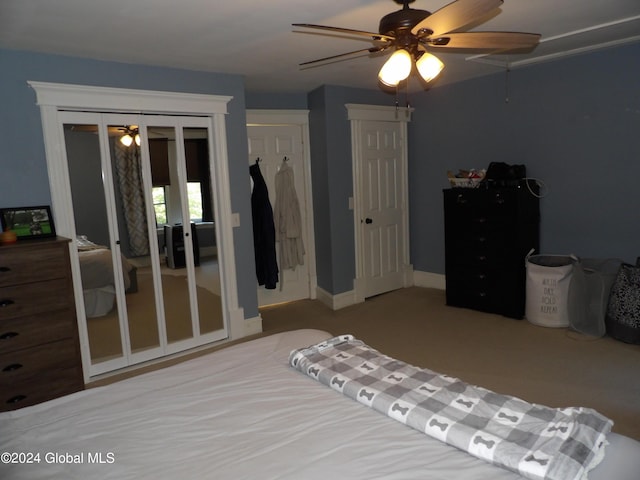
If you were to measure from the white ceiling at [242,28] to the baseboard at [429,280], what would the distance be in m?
2.47

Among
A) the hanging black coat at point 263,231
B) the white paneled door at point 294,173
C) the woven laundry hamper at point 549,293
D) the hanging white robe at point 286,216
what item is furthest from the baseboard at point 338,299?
the woven laundry hamper at point 549,293

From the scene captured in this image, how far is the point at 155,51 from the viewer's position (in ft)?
9.58

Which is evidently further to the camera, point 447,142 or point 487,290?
point 447,142

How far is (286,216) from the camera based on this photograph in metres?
4.64

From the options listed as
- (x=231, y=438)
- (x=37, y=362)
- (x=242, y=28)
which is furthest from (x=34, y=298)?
(x=242, y=28)

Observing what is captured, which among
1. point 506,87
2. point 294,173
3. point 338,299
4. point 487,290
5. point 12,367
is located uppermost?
point 506,87

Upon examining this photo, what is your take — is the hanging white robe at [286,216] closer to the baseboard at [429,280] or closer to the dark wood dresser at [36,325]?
the baseboard at [429,280]

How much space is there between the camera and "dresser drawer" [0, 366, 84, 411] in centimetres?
248

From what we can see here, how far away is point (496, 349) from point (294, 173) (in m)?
2.74

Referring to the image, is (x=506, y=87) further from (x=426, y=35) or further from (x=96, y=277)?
(x=96, y=277)

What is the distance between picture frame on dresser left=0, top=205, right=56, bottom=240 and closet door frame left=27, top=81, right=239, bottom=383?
7 cm

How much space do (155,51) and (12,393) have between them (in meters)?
2.36

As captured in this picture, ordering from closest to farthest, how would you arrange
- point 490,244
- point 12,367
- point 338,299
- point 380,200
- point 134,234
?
point 12,367
point 134,234
point 490,244
point 338,299
point 380,200

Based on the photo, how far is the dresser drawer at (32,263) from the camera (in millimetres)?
2434
